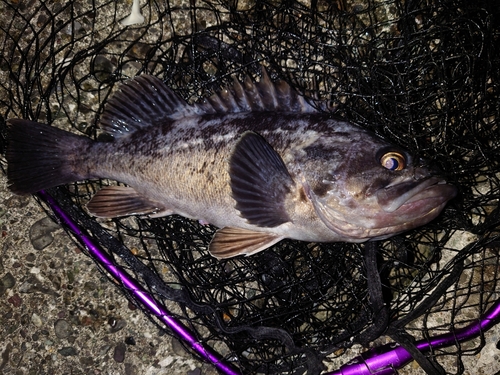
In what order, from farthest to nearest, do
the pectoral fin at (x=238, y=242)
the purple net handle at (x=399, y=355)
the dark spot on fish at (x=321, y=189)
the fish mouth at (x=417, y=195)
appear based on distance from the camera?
the purple net handle at (x=399, y=355)
the pectoral fin at (x=238, y=242)
the dark spot on fish at (x=321, y=189)
the fish mouth at (x=417, y=195)

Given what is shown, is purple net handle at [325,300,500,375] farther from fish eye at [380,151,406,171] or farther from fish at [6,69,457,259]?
fish eye at [380,151,406,171]

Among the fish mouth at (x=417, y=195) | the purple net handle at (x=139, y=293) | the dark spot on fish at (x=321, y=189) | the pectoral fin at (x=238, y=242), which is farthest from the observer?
the purple net handle at (x=139, y=293)

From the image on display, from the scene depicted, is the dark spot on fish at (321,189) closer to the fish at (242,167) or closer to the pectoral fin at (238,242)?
the fish at (242,167)

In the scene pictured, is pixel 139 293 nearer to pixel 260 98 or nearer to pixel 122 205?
pixel 122 205

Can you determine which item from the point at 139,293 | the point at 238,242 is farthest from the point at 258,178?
the point at 139,293

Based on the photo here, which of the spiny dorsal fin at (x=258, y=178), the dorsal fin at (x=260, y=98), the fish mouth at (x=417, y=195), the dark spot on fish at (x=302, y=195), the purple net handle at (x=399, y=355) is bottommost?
the purple net handle at (x=399, y=355)

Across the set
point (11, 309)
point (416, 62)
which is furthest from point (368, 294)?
point (11, 309)

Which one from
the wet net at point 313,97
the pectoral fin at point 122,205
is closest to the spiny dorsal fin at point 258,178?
the wet net at point 313,97
